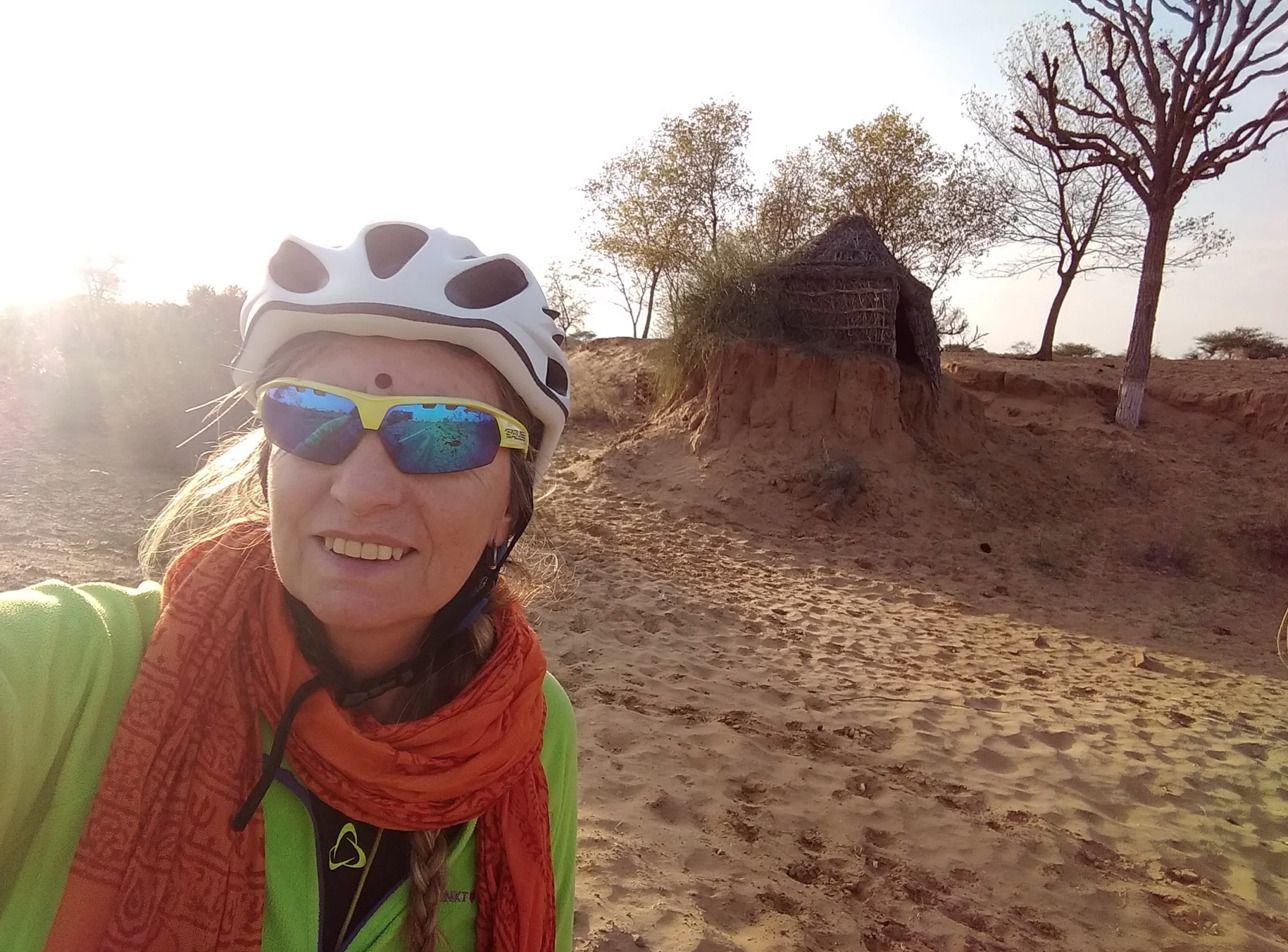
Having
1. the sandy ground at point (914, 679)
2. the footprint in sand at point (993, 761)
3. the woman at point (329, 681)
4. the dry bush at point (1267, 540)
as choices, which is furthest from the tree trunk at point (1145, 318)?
the woman at point (329, 681)

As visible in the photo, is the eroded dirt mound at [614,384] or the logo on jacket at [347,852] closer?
the logo on jacket at [347,852]

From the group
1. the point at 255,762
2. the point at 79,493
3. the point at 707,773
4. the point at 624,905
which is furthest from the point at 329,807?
the point at 79,493

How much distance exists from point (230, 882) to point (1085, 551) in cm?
1023

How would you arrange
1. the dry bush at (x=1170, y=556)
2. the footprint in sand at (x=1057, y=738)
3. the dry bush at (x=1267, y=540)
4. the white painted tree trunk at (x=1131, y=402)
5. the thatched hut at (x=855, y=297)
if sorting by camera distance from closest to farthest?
the footprint in sand at (x=1057, y=738), the dry bush at (x=1170, y=556), the dry bush at (x=1267, y=540), the thatched hut at (x=855, y=297), the white painted tree trunk at (x=1131, y=402)

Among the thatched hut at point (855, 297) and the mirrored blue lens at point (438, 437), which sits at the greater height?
the thatched hut at point (855, 297)

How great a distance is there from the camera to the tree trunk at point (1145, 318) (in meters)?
11.9

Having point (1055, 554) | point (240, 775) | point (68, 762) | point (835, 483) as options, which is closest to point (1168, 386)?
point (1055, 554)

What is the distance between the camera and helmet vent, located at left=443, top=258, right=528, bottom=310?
1255 mm

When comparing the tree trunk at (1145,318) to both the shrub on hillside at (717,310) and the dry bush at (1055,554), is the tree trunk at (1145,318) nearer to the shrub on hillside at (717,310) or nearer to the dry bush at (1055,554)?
the dry bush at (1055,554)

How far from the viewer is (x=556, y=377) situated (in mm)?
1460

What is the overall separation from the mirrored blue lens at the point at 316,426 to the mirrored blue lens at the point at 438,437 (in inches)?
2.2

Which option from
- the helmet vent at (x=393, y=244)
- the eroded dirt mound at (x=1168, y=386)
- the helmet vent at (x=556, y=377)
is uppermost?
the eroded dirt mound at (x=1168, y=386)

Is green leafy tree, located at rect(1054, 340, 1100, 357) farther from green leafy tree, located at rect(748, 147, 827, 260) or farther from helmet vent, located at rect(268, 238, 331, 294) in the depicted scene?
helmet vent, located at rect(268, 238, 331, 294)

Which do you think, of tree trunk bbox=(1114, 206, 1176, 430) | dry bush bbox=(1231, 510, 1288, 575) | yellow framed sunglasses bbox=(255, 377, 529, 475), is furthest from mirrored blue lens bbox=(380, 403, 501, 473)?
tree trunk bbox=(1114, 206, 1176, 430)
